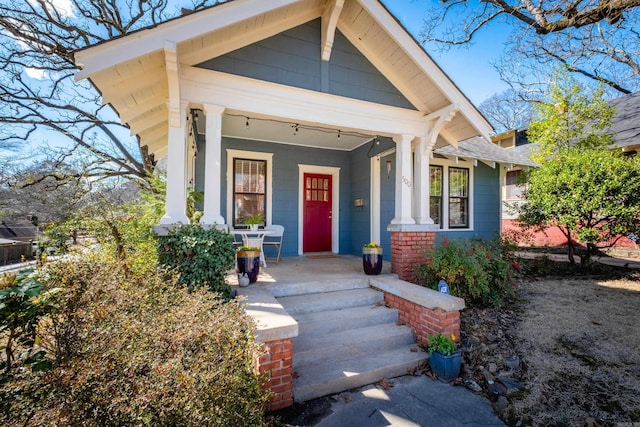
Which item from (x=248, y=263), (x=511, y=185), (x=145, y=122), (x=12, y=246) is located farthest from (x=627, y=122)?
(x=12, y=246)

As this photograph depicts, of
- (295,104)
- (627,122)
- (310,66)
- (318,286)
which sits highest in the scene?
(627,122)

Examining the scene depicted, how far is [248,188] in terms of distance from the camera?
673cm

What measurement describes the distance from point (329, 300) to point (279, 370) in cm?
141

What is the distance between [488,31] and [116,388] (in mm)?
10666

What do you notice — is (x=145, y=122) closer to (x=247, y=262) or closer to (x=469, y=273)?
(x=247, y=262)

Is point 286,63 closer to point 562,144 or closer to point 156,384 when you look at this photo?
point 156,384

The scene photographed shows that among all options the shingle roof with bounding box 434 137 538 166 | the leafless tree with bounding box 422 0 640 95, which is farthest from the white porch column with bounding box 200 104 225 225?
the leafless tree with bounding box 422 0 640 95

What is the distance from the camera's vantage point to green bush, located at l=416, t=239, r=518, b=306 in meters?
4.01

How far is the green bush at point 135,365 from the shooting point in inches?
52.8

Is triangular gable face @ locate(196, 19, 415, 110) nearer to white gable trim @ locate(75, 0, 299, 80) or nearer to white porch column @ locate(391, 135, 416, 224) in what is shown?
white gable trim @ locate(75, 0, 299, 80)

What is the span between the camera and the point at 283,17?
387cm

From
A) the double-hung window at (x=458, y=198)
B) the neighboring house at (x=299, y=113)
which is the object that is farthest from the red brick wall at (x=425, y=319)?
the double-hung window at (x=458, y=198)

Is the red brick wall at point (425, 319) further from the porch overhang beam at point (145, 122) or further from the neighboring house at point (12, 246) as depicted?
the neighboring house at point (12, 246)

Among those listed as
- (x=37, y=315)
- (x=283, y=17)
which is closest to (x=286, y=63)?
(x=283, y=17)
